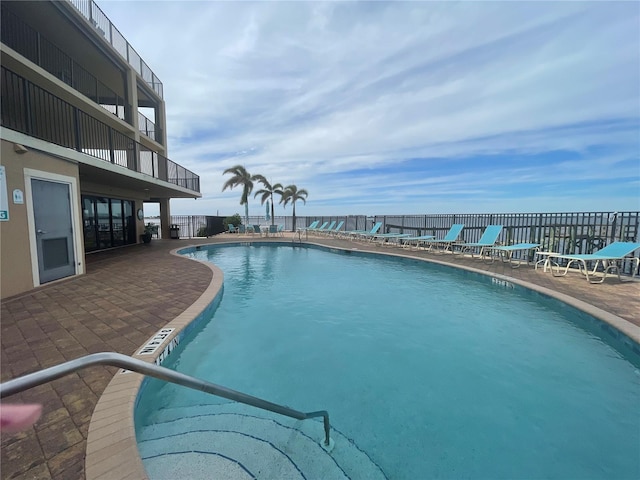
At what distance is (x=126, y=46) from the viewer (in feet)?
36.4

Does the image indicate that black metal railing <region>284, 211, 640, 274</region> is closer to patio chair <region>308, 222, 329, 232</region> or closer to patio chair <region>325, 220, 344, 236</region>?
patio chair <region>325, 220, 344, 236</region>

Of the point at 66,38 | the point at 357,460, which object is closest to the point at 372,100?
the point at 66,38

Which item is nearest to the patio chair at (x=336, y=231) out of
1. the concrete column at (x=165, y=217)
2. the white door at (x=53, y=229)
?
the concrete column at (x=165, y=217)

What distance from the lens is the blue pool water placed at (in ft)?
7.47

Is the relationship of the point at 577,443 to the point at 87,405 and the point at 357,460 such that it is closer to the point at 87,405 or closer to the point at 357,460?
the point at 357,460

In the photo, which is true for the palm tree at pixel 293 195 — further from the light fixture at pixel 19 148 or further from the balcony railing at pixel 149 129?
the light fixture at pixel 19 148

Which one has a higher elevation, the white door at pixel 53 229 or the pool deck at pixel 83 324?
the white door at pixel 53 229

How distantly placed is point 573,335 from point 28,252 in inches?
360

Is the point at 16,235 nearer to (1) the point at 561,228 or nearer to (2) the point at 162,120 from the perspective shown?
(2) the point at 162,120

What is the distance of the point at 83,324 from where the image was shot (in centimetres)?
369

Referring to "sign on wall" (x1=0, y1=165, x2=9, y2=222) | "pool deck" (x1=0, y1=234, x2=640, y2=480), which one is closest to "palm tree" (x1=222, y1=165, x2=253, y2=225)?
"pool deck" (x1=0, y1=234, x2=640, y2=480)

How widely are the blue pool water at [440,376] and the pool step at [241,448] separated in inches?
5.8

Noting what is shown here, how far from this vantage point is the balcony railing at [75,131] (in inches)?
255

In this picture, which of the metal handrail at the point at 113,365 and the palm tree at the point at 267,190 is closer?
the metal handrail at the point at 113,365
